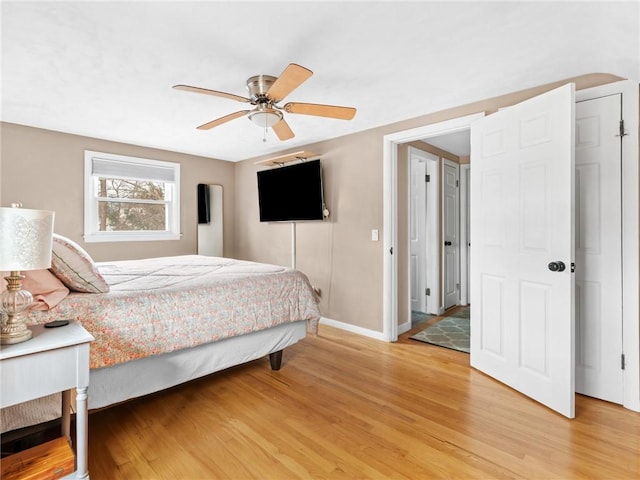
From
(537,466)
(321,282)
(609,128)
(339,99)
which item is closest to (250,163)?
(321,282)

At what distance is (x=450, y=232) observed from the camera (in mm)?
4910

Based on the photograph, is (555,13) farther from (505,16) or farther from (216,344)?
(216,344)

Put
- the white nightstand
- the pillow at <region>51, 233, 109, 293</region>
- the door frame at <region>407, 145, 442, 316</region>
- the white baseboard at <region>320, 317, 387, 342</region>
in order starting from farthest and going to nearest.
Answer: the door frame at <region>407, 145, 442, 316</region>, the white baseboard at <region>320, 317, 387, 342</region>, the pillow at <region>51, 233, 109, 293</region>, the white nightstand

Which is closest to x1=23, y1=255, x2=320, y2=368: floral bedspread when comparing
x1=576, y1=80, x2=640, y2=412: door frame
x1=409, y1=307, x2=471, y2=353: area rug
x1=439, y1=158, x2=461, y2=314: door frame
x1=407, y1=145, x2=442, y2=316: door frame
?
x1=409, y1=307, x2=471, y2=353: area rug

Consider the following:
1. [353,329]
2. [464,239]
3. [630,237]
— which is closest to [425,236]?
[464,239]

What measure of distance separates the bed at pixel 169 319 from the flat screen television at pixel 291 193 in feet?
4.65

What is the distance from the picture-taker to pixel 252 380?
261 cm

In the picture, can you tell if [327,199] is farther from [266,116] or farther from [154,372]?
[154,372]

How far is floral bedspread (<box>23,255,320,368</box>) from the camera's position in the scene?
5.79 ft

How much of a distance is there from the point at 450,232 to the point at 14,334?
4759 mm

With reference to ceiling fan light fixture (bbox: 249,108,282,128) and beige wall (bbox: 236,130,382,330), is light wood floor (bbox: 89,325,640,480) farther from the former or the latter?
ceiling fan light fixture (bbox: 249,108,282,128)

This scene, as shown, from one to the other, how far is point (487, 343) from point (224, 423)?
2.04 m

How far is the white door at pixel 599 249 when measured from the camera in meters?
2.21

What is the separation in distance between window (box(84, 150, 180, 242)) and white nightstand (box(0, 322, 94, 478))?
114 inches
